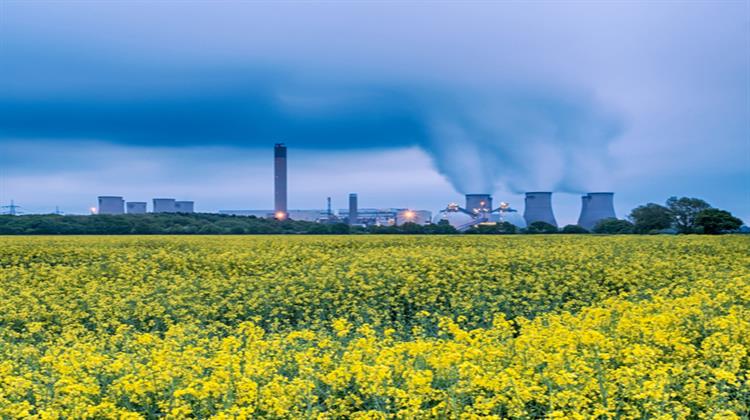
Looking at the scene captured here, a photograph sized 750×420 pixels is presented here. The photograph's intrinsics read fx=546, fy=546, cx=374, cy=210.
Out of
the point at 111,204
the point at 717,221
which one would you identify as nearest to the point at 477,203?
the point at 717,221

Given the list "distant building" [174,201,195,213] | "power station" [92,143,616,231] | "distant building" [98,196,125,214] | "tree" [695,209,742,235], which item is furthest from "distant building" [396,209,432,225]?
"tree" [695,209,742,235]

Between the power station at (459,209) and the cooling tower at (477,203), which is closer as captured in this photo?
the power station at (459,209)

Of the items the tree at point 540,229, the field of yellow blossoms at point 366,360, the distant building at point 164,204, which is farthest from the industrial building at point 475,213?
the field of yellow blossoms at point 366,360

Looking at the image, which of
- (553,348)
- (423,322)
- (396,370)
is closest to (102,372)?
(396,370)

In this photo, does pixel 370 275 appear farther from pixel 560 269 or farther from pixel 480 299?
pixel 560 269

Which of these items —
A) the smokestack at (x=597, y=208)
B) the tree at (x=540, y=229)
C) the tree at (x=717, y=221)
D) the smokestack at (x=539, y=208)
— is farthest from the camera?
the smokestack at (x=539, y=208)

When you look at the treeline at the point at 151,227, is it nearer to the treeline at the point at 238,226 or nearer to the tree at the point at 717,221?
the treeline at the point at 238,226

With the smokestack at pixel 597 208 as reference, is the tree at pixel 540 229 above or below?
below
